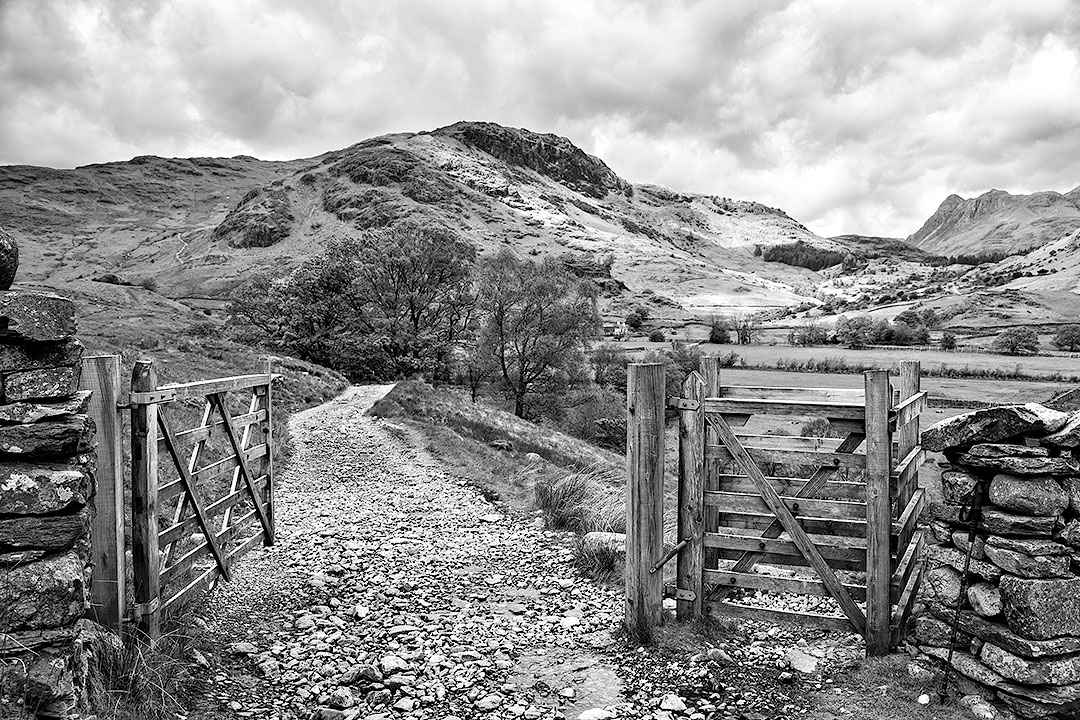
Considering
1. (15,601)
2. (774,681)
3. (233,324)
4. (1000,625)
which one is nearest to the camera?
(15,601)

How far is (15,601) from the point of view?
4.28 metres

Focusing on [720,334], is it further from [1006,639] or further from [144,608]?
[144,608]

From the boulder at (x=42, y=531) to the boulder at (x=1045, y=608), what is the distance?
7.38m

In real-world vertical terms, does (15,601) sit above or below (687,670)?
above

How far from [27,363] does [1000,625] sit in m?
7.97

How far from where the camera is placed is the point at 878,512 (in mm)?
6473

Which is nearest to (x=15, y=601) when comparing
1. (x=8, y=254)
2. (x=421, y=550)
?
(x=8, y=254)

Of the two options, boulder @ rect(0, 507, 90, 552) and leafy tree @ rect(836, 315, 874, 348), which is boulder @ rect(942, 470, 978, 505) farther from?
leafy tree @ rect(836, 315, 874, 348)

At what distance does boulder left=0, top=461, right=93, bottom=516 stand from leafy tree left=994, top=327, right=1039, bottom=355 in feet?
334

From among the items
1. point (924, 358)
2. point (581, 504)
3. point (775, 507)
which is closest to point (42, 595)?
point (775, 507)

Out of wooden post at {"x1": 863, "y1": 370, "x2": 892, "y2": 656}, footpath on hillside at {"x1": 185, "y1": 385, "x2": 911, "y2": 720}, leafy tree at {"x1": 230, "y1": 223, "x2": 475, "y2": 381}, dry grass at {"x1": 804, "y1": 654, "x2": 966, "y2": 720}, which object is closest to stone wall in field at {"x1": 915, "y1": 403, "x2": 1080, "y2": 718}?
dry grass at {"x1": 804, "y1": 654, "x2": 966, "y2": 720}

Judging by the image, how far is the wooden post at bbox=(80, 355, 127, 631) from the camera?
5.55 m

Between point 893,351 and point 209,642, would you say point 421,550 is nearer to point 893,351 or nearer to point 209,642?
point 209,642

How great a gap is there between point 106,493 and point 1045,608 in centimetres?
792
